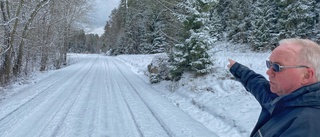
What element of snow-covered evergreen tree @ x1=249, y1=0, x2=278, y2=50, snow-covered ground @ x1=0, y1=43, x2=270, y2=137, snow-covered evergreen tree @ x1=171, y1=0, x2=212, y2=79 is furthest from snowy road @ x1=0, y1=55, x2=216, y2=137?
snow-covered evergreen tree @ x1=249, y1=0, x2=278, y2=50

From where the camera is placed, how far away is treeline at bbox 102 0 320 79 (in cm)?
1098

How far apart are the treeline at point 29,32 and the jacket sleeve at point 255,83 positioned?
37.1 ft

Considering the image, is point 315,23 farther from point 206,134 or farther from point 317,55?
point 317,55

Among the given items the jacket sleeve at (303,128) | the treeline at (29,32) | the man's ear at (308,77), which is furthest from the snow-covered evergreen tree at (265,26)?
the jacket sleeve at (303,128)

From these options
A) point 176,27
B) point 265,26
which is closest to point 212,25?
point 176,27

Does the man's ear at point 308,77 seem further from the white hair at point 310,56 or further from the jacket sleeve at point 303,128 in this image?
the jacket sleeve at point 303,128

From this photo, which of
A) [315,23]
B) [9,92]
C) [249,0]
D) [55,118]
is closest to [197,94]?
[55,118]

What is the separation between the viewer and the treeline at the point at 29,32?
12523 millimetres

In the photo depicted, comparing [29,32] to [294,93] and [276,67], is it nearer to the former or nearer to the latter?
[276,67]

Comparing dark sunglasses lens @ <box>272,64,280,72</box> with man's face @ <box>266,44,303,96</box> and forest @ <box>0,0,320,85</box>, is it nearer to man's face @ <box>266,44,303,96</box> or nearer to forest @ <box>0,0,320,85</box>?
man's face @ <box>266,44,303,96</box>

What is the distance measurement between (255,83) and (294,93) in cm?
117

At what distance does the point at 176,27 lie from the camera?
40.5 feet

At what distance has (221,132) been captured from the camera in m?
5.71

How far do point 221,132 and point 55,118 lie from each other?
4.02m
